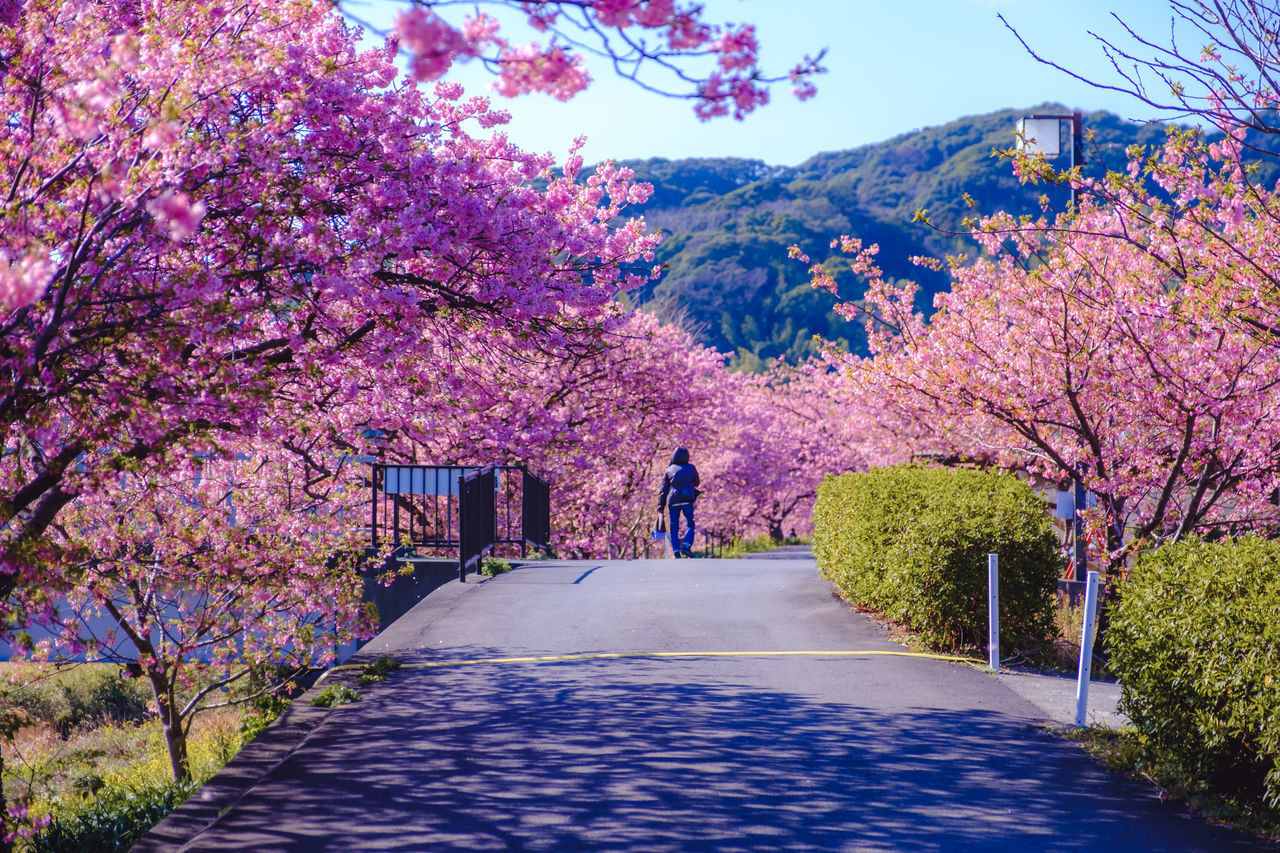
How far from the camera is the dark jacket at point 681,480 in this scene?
1800 centimetres

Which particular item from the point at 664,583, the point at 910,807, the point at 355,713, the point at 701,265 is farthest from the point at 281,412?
the point at 701,265

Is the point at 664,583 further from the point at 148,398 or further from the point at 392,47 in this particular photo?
the point at 148,398

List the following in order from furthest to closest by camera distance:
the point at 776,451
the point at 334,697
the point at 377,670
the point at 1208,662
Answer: the point at 776,451, the point at 377,670, the point at 334,697, the point at 1208,662

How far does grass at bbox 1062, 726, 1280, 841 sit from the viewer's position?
208 inches

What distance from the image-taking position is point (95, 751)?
18516 millimetres

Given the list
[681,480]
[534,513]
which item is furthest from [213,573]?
[681,480]

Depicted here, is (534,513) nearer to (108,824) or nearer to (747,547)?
(108,824)

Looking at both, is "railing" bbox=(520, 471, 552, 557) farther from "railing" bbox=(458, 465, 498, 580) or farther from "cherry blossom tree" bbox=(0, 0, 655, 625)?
"cherry blossom tree" bbox=(0, 0, 655, 625)

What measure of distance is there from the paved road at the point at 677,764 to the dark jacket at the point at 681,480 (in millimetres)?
8007

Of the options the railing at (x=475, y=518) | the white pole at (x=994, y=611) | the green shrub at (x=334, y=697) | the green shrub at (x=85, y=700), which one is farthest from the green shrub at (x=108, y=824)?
the green shrub at (x=85, y=700)

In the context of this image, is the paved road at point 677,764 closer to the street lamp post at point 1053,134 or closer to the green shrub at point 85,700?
the street lamp post at point 1053,134

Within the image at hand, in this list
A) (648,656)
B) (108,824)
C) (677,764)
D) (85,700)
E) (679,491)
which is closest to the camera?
(677,764)

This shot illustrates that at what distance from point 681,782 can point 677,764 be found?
1.06 ft

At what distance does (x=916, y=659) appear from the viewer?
359 inches
